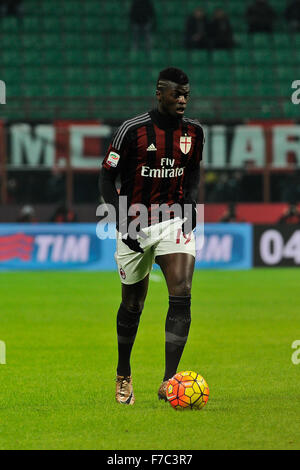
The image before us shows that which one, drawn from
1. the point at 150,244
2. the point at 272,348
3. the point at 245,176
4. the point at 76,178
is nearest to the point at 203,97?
the point at 245,176

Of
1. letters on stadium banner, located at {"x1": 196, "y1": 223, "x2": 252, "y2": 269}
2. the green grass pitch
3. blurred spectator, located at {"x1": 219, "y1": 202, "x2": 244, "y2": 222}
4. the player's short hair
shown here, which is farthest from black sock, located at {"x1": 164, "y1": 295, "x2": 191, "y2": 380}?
blurred spectator, located at {"x1": 219, "y1": 202, "x2": 244, "y2": 222}

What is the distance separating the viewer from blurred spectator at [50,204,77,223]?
75.4 feet

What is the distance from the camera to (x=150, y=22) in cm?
2891

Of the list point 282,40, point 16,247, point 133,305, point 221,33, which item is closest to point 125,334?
point 133,305

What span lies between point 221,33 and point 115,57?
326cm

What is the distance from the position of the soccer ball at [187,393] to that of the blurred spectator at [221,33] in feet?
74.9

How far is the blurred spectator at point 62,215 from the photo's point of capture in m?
23.0

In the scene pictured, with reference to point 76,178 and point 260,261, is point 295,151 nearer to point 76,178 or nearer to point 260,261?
point 260,261

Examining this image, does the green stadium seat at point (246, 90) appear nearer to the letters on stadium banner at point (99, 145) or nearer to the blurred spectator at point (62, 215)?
the letters on stadium banner at point (99, 145)

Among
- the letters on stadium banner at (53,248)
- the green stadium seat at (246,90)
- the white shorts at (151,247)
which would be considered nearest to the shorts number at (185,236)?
the white shorts at (151,247)

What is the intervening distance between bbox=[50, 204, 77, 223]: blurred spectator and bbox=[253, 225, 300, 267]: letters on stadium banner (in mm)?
4456

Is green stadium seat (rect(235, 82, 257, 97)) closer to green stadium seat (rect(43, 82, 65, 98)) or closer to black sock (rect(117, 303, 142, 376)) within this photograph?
green stadium seat (rect(43, 82, 65, 98))

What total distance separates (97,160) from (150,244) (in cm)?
1821

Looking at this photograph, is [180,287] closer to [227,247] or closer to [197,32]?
[227,247]
